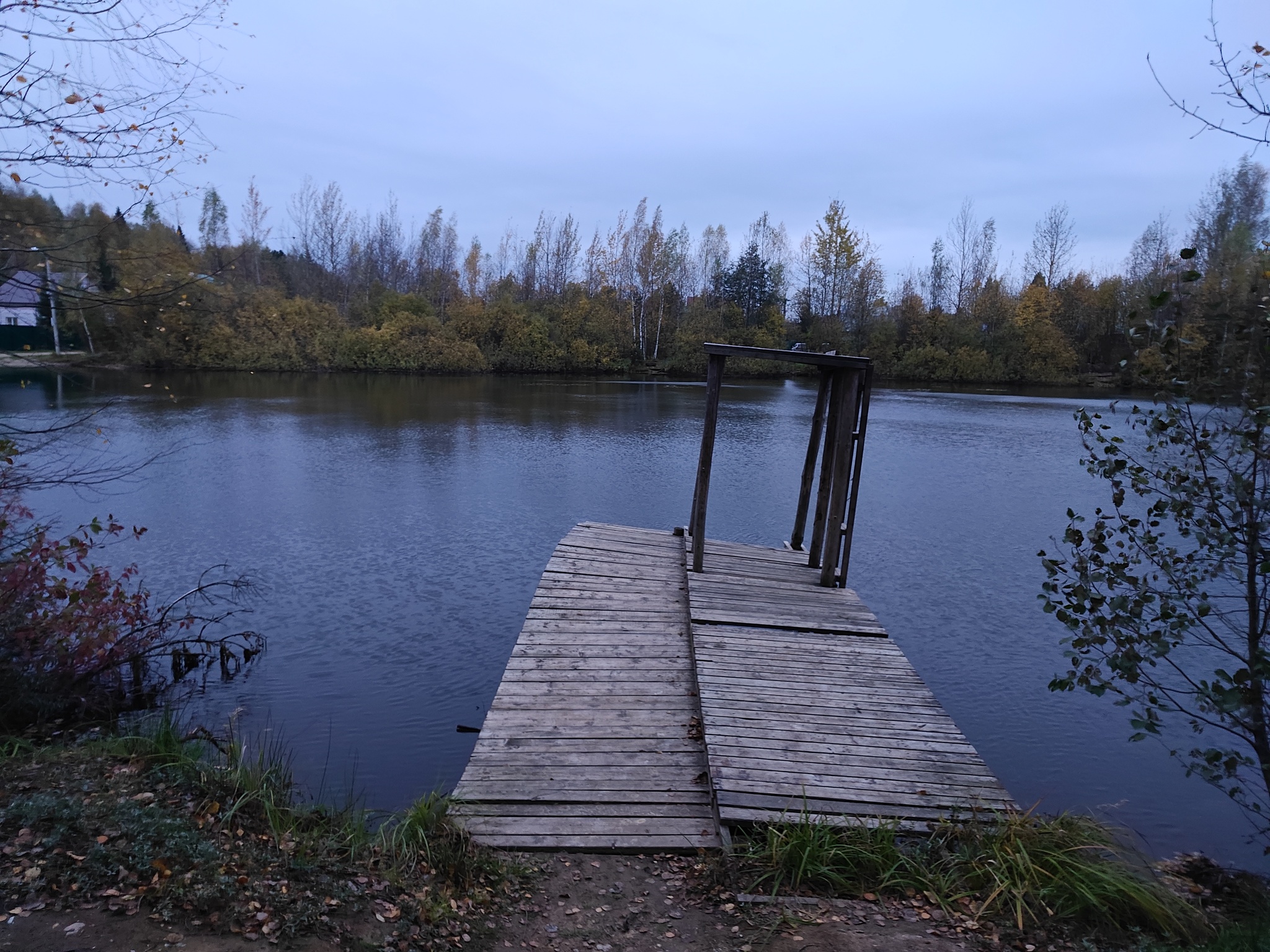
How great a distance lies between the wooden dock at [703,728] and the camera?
434 cm

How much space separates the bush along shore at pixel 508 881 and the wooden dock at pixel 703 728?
0.19 m

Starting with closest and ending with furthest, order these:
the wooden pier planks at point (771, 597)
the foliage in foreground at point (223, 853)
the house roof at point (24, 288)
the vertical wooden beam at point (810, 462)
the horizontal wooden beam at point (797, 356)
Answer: the foliage in foreground at point (223, 853), the house roof at point (24, 288), the wooden pier planks at point (771, 597), the horizontal wooden beam at point (797, 356), the vertical wooden beam at point (810, 462)

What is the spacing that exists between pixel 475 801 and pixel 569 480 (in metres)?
13.0

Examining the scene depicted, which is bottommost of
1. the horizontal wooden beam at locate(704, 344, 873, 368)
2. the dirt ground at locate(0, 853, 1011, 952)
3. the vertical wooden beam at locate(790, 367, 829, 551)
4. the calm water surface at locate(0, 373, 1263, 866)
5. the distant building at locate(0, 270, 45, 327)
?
the calm water surface at locate(0, 373, 1263, 866)

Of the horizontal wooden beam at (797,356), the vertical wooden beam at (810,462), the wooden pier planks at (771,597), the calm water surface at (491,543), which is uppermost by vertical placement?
the horizontal wooden beam at (797,356)

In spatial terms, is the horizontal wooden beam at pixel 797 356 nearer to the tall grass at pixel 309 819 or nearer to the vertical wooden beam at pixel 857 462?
the vertical wooden beam at pixel 857 462

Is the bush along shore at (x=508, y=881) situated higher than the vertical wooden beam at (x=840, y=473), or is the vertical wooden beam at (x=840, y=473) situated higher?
the vertical wooden beam at (x=840, y=473)

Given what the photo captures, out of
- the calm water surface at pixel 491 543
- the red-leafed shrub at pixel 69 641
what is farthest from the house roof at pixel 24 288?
the red-leafed shrub at pixel 69 641

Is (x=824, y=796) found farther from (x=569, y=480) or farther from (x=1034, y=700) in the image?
A: (x=569, y=480)

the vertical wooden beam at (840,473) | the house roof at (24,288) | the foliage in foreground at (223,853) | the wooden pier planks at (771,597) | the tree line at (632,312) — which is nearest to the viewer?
the foliage in foreground at (223,853)

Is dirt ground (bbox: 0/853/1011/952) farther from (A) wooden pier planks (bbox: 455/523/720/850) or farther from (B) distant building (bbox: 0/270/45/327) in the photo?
(B) distant building (bbox: 0/270/45/327)

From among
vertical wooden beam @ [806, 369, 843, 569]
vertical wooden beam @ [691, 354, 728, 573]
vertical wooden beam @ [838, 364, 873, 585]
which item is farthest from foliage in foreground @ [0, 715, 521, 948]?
vertical wooden beam @ [806, 369, 843, 569]

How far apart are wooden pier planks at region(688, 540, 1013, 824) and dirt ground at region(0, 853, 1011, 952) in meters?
0.48

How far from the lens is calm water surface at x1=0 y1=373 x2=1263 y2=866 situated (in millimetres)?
6871
